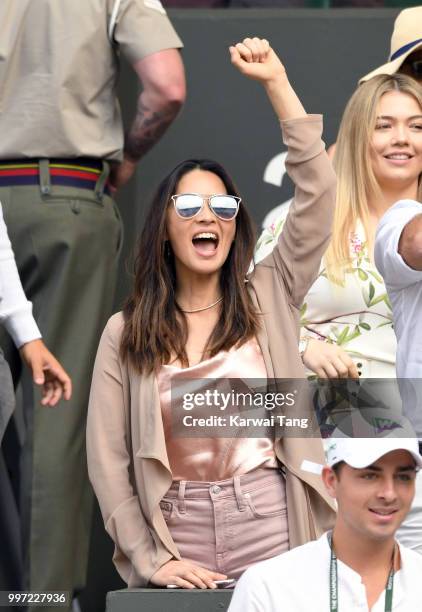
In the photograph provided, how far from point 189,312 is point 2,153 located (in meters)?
1.08

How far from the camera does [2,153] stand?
5.05 meters

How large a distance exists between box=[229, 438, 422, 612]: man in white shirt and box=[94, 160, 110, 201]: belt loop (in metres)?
2.01

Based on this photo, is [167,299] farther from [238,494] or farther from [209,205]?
[238,494]

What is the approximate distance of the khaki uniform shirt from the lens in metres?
5.09

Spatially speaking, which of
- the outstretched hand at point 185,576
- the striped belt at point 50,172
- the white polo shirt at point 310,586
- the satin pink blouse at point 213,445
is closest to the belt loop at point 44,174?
the striped belt at point 50,172

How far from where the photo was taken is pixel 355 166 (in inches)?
191

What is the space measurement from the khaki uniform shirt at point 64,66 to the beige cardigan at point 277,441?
1.01m

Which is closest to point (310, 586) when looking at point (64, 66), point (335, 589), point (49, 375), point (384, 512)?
point (335, 589)

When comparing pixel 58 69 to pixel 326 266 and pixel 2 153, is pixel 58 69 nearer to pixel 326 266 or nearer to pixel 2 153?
pixel 2 153

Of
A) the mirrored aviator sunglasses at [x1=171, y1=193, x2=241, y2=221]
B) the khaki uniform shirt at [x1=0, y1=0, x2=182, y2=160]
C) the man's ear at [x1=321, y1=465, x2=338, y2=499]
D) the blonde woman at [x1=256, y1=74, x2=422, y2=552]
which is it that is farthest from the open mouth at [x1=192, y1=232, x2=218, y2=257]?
the man's ear at [x1=321, y1=465, x2=338, y2=499]

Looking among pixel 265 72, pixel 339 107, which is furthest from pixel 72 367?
pixel 339 107

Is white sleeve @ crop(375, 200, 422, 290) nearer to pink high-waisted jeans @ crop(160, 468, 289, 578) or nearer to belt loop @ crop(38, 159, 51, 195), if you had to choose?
pink high-waisted jeans @ crop(160, 468, 289, 578)

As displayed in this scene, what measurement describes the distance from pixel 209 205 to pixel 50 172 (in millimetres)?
971

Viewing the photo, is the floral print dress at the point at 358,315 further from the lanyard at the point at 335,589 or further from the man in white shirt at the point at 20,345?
the lanyard at the point at 335,589
